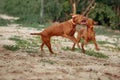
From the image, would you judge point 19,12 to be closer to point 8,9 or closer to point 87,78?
point 8,9

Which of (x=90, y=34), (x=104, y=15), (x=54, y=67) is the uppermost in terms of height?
A: (x=90, y=34)

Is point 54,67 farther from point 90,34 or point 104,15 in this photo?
point 104,15

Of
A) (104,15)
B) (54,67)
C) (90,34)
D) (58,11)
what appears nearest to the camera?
(54,67)

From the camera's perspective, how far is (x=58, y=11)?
29.3 m

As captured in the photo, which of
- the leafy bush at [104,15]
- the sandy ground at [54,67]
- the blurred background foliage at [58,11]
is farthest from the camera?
the blurred background foliage at [58,11]

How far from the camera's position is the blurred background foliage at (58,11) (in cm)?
2648

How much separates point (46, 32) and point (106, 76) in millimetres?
3517

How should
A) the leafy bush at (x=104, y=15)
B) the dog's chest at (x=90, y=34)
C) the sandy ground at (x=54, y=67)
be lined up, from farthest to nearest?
the leafy bush at (x=104, y=15), the dog's chest at (x=90, y=34), the sandy ground at (x=54, y=67)

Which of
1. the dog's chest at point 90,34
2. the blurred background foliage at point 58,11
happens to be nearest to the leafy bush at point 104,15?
the blurred background foliage at point 58,11

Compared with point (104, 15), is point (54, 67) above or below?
above

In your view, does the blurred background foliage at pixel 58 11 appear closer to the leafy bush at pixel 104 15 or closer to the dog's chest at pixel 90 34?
the leafy bush at pixel 104 15

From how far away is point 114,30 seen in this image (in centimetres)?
2577

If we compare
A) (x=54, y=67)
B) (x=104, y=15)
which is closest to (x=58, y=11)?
(x=104, y=15)

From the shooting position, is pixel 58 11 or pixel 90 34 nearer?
pixel 90 34
